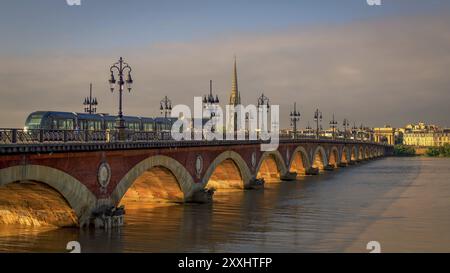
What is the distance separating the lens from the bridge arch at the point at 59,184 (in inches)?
911

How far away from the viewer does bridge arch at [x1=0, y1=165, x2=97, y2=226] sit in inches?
911

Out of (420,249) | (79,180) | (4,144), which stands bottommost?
(420,249)

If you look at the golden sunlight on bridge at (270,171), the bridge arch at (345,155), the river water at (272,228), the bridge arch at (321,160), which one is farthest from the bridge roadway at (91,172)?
the bridge arch at (345,155)

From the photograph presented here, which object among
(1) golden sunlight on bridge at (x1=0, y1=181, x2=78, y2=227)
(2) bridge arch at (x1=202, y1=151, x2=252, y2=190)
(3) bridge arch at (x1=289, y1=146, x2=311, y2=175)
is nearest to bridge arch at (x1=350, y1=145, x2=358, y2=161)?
(3) bridge arch at (x1=289, y1=146, x2=311, y2=175)

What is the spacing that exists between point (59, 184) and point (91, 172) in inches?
111

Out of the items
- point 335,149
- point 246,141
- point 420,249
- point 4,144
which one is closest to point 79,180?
point 4,144

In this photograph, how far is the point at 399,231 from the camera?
3052cm

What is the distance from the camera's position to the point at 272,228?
105 feet

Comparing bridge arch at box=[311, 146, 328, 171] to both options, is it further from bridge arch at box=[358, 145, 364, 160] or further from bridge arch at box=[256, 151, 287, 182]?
bridge arch at box=[358, 145, 364, 160]

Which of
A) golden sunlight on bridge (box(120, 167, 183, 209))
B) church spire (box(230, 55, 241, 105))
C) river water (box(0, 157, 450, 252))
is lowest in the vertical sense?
river water (box(0, 157, 450, 252))

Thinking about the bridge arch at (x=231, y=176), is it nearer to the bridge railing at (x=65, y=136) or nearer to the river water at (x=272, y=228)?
the river water at (x=272, y=228)
